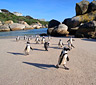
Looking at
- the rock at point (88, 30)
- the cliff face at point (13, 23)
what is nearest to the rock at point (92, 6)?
the rock at point (88, 30)

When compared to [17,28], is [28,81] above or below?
below

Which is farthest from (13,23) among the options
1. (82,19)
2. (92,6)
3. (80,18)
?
(92,6)

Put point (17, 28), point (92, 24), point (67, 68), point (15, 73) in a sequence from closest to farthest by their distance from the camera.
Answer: point (15, 73), point (67, 68), point (92, 24), point (17, 28)

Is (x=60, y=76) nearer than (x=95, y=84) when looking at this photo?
No

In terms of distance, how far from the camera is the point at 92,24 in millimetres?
17797

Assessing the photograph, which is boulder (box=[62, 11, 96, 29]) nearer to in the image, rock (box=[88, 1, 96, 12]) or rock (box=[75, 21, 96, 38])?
rock (box=[88, 1, 96, 12])

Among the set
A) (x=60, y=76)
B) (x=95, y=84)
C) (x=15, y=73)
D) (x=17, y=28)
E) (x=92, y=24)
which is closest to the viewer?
(x=95, y=84)

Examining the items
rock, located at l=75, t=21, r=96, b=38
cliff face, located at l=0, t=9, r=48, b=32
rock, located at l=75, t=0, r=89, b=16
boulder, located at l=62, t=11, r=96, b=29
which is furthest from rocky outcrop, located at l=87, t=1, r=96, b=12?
cliff face, located at l=0, t=9, r=48, b=32

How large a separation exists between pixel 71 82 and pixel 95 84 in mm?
899

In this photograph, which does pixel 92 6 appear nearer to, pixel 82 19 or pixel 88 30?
pixel 82 19

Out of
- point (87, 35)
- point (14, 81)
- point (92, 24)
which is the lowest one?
point (14, 81)

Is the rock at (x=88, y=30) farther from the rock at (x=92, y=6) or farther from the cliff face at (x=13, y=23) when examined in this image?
the cliff face at (x=13, y=23)

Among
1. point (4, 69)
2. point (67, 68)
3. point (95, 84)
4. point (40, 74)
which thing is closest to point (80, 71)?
point (67, 68)

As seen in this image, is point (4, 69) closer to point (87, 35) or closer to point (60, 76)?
point (60, 76)
